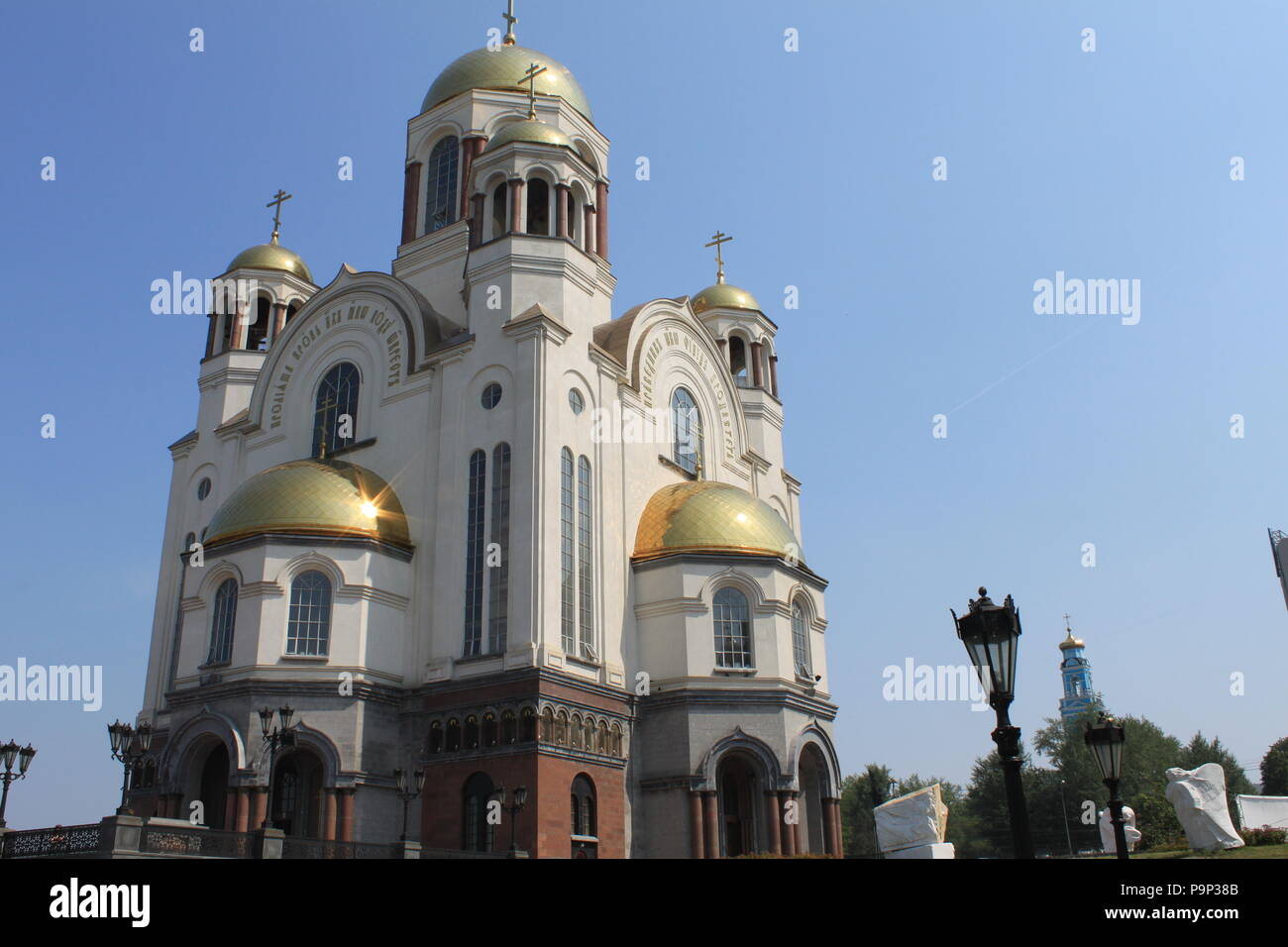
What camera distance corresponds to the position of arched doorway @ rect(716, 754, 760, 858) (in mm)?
25547

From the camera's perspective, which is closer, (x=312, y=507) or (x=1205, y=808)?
(x=1205, y=808)

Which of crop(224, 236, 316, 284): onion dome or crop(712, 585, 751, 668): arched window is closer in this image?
crop(712, 585, 751, 668): arched window

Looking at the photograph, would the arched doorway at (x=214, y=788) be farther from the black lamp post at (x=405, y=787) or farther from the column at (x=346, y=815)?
the black lamp post at (x=405, y=787)

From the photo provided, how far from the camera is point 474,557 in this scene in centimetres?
2489

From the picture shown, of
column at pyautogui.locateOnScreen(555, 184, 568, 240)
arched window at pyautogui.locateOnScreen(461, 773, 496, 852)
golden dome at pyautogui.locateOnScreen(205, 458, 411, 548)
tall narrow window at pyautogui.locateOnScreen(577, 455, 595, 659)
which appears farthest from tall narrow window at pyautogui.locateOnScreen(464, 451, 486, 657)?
column at pyautogui.locateOnScreen(555, 184, 568, 240)

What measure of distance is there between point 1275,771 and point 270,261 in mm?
57381

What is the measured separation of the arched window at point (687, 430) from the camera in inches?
1238

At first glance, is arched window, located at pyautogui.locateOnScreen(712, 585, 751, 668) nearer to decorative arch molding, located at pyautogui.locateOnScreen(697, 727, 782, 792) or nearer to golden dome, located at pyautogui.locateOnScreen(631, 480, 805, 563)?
golden dome, located at pyautogui.locateOnScreen(631, 480, 805, 563)

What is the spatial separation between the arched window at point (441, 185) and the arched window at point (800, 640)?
15257mm

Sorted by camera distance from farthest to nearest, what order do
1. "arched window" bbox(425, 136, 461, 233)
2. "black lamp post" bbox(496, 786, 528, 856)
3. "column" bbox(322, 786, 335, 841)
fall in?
"arched window" bbox(425, 136, 461, 233), "column" bbox(322, 786, 335, 841), "black lamp post" bbox(496, 786, 528, 856)

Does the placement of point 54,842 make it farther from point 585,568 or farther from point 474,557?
point 585,568

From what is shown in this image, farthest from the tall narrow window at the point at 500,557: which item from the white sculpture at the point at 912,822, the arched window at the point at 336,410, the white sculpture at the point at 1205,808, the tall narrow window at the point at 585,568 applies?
the white sculpture at the point at 1205,808

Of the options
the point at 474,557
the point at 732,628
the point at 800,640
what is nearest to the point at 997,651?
the point at 474,557

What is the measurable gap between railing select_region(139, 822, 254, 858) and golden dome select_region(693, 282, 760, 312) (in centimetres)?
2412
